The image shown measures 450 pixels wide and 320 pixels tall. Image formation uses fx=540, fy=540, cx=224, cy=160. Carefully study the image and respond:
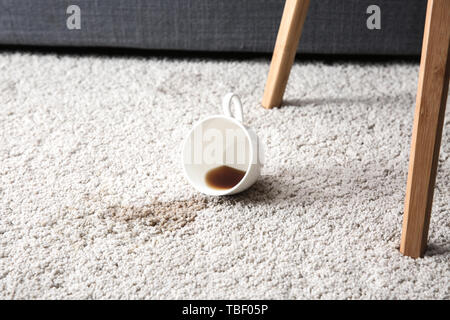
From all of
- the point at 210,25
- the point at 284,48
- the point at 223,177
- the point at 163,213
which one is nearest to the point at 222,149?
the point at 223,177

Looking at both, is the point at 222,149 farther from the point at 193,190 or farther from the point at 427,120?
the point at 427,120

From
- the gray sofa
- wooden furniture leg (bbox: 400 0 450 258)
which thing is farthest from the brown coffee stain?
the gray sofa

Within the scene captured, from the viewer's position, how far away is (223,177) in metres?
1.01

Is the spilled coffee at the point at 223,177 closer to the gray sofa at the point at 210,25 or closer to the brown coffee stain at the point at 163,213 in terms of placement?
the brown coffee stain at the point at 163,213

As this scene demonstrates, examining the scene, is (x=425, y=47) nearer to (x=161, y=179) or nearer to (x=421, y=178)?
(x=421, y=178)

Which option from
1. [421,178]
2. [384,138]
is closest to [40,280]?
[421,178]

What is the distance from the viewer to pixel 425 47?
0.78 m

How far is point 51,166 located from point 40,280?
12.3 inches

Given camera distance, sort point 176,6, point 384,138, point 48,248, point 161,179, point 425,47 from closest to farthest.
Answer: point 425,47 → point 48,248 → point 161,179 → point 384,138 → point 176,6

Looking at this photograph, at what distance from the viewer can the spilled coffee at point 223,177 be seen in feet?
3.27

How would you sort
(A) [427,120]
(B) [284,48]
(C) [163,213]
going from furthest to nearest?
(B) [284,48] < (C) [163,213] < (A) [427,120]

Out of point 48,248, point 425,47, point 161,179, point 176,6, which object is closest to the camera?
point 425,47

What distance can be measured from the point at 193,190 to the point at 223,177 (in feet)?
0.22

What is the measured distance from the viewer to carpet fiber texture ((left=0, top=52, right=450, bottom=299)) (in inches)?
33.2
